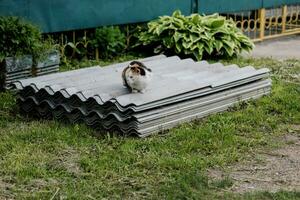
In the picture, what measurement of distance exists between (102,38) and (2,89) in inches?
90.6

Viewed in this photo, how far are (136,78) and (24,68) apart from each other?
7.03ft

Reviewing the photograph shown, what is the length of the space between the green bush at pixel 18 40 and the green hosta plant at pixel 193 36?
234cm

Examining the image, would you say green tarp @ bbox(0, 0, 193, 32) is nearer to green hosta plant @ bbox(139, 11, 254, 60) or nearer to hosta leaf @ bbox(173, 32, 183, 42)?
green hosta plant @ bbox(139, 11, 254, 60)

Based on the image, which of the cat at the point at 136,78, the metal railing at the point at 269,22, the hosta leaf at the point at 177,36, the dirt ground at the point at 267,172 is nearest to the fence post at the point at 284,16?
the metal railing at the point at 269,22

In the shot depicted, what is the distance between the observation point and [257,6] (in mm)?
11820

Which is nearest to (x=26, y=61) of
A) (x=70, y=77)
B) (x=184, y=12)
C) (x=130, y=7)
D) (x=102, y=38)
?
(x=70, y=77)

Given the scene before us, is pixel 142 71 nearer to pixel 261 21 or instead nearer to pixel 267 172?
pixel 267 172

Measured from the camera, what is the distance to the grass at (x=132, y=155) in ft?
15.8

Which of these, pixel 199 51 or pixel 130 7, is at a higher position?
pixel 130 7

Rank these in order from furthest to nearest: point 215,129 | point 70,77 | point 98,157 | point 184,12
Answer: point 184,12
point 70,77
point 215,129
point 98,157

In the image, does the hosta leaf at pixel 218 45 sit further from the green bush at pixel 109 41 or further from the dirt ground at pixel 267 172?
the dirt ground at pixel 267 172

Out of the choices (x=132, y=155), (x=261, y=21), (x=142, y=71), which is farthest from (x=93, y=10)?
(x=132, y=155)

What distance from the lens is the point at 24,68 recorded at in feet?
25.5

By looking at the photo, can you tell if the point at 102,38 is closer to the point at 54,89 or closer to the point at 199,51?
the point at 199,51
